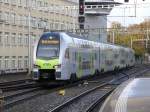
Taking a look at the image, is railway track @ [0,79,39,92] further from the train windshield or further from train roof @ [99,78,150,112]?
train roof @ [99,78,150,112]

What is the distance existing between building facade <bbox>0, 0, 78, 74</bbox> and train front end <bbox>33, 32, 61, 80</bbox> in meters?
28.6

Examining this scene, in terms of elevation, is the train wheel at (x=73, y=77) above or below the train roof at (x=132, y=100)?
below

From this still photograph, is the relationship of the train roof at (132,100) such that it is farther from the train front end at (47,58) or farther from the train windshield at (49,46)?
the train windshield at (49,46)

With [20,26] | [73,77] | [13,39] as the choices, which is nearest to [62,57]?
[73,77]

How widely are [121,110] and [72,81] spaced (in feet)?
99.6

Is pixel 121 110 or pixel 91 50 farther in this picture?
pixel 91 50

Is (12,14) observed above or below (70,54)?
above

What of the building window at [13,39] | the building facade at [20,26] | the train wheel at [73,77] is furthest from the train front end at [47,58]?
the building window at [13,39]

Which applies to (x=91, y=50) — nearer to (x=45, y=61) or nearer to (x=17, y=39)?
(x=45, y=61)

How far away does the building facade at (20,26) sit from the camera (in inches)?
2778

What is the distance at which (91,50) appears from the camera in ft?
148

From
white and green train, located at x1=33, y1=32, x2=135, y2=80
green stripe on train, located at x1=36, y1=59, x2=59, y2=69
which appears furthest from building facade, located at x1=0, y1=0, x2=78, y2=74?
green stripe on train, located at x1=36, y1=59, x2=59, y2=69

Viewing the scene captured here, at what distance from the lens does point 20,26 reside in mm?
77250

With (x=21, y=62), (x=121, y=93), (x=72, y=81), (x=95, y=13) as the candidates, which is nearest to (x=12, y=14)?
(x=21, y=62)
